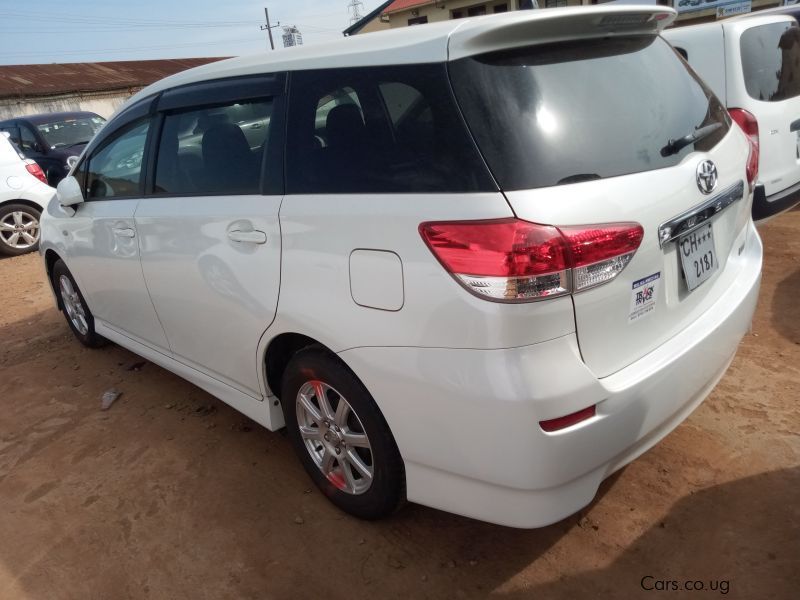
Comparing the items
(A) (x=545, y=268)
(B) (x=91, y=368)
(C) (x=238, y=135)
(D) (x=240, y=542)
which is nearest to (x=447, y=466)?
(A) (x=545, y=268)

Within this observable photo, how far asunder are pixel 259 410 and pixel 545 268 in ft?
5.22

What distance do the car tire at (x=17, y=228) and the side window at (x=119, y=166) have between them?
569cm

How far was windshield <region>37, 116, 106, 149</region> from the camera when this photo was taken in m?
10.5

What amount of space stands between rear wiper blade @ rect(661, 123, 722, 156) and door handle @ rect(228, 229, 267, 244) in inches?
57.3

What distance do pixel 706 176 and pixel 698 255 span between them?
27 cm

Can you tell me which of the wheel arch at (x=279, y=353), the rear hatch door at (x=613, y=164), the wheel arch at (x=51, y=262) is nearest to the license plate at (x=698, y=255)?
the rear hatch door at (x=613, y=164)

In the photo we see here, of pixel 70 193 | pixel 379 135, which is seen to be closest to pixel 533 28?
pixel 379 135

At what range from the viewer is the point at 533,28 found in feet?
6.08

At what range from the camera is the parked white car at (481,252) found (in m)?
1.75

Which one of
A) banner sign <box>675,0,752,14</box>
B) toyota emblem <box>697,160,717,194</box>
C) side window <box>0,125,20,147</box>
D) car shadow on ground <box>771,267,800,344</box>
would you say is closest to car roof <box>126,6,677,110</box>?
toyota emblem <box>697,160,717,194</box>

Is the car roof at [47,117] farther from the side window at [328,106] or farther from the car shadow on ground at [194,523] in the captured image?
the side window at [328,106]

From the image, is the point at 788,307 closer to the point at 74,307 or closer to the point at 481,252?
the point at 481,252

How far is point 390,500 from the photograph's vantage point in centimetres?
231

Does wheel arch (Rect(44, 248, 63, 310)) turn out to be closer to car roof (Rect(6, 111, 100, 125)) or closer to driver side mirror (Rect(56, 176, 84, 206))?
driver side mirror (Rect(56, 176, 84, 206))
